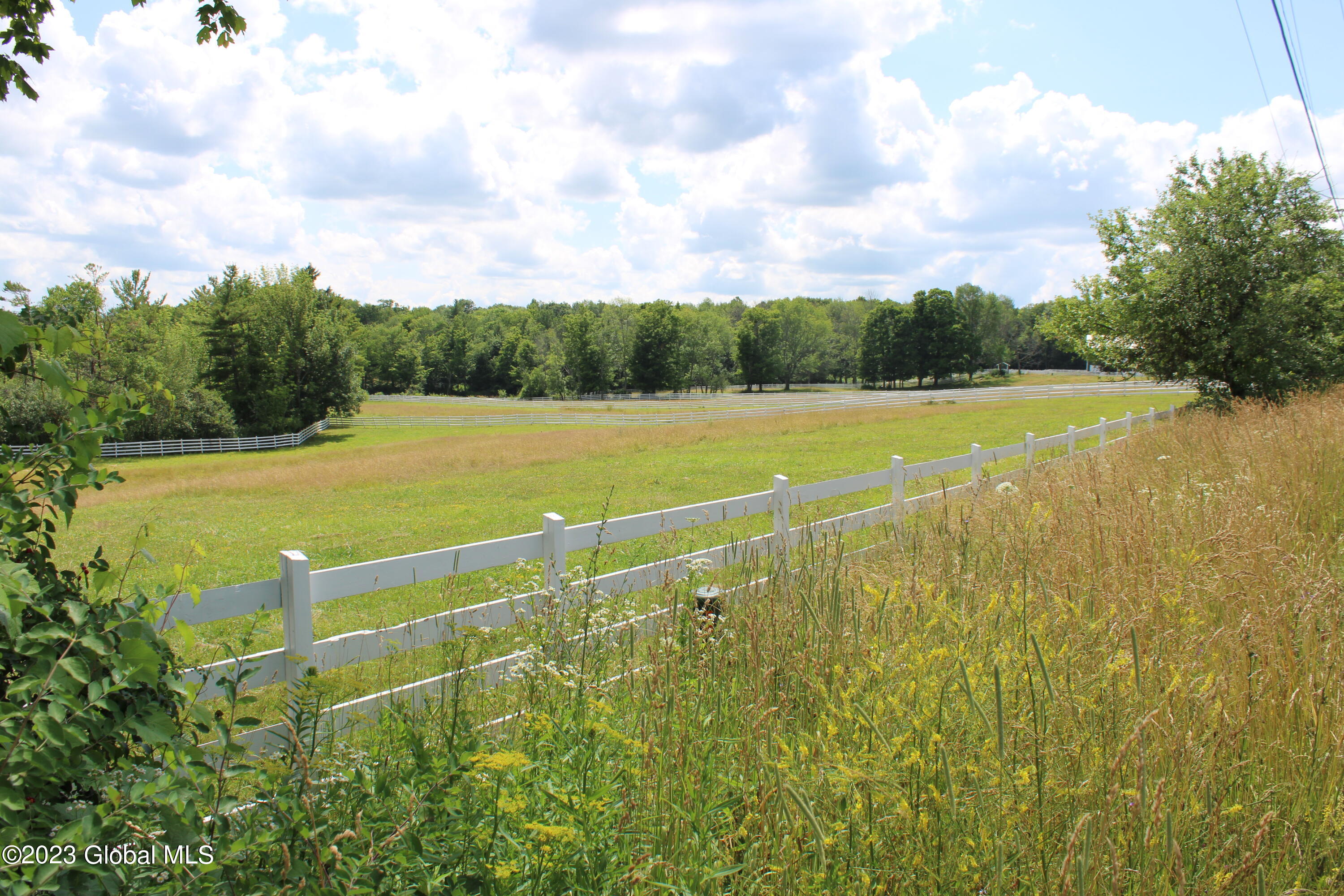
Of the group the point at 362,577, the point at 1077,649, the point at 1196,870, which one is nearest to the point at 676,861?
the point at 1196,870

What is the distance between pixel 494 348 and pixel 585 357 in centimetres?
2726

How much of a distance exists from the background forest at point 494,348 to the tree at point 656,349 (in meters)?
0.16

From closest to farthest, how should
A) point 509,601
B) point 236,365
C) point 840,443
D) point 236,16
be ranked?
→ point 236,16 → point 509,601 → point 840,443 → point 236,365

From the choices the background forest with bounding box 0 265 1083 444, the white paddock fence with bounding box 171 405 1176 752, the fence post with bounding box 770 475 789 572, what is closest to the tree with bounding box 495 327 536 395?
the background forest with bounding box 0 265 1083 444

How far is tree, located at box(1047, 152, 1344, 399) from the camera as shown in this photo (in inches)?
806

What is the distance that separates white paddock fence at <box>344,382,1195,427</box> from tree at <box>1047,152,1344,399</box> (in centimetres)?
2418

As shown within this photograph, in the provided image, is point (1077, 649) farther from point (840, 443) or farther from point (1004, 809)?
point (840, 443)

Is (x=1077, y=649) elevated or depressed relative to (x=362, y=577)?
depressed

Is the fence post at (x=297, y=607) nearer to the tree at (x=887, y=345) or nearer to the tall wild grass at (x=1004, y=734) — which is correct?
the tall wild grass at (x=1004, y=734)

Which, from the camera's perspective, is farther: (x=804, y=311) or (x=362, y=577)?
(x=804, y=311)

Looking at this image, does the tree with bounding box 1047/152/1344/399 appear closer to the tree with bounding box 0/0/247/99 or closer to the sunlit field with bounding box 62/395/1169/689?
the sunlit field with bounding box 62/395/1169/689

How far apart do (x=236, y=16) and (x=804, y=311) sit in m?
107

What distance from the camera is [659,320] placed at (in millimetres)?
88562
